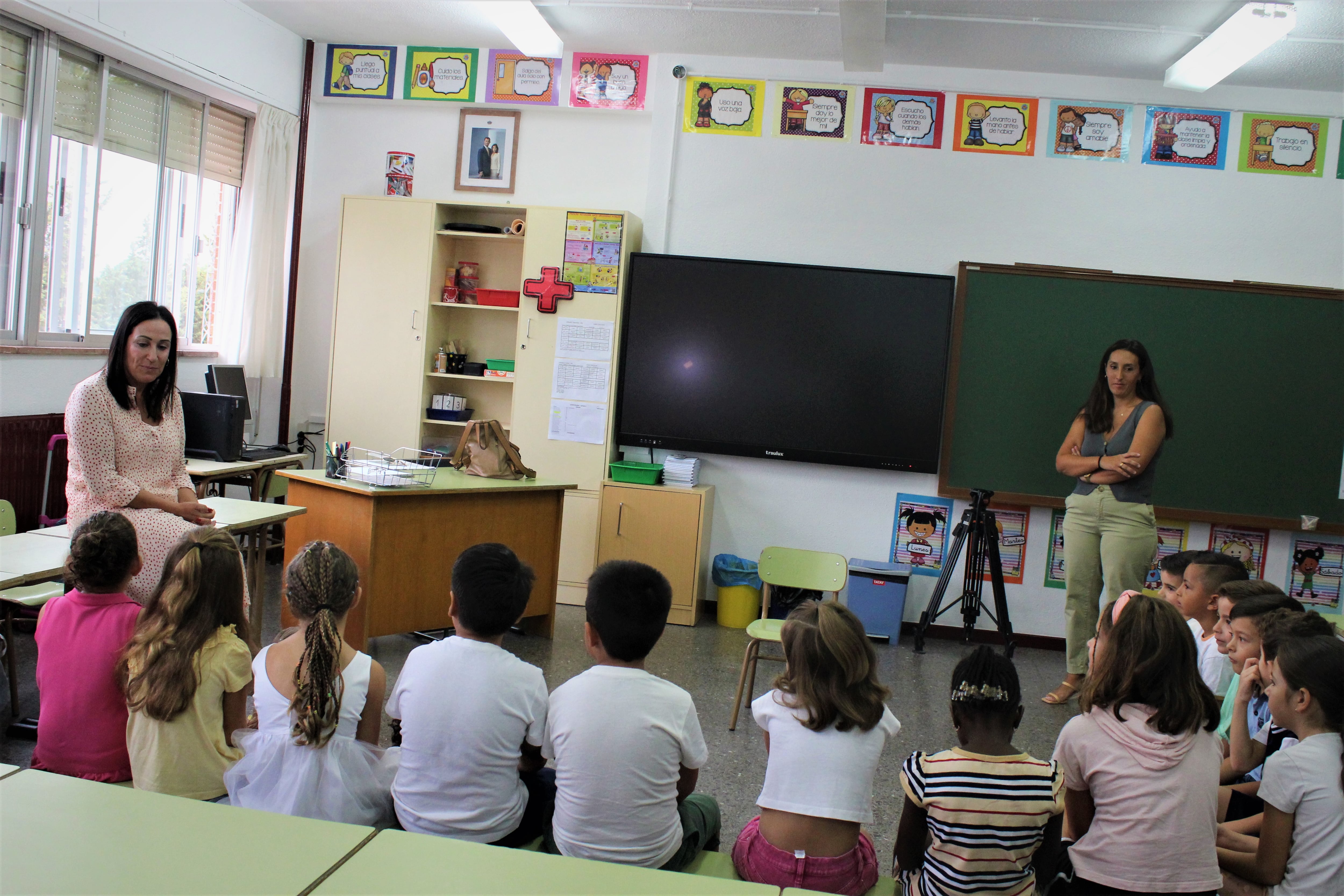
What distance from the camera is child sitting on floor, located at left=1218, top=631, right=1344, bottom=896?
5.98 ft

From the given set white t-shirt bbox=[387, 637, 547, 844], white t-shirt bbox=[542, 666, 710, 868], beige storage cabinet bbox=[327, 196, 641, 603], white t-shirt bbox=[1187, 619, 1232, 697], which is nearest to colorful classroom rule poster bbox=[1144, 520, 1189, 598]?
white t-shirt bbox=[1187, 619, 1232, 697]

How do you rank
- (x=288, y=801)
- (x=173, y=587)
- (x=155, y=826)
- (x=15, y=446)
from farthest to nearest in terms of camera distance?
(x=15, y=446), (x=173, y=587), (x=288, y=801), (x=155, y=826)

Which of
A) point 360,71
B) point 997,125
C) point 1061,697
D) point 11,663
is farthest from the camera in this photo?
point 360,71

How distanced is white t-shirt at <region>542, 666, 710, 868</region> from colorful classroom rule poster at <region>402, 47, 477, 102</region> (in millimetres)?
5074

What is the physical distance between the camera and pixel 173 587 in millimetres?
2092

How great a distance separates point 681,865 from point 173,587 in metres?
1.21

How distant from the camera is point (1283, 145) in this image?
211 inches

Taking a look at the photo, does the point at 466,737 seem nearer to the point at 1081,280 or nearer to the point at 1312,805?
the point at 1312,805

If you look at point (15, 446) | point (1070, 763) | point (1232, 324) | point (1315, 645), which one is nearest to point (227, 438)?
point (15, 446)

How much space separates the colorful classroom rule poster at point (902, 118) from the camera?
5.54 meters

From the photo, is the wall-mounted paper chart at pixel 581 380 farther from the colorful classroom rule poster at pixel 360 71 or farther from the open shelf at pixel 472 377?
the colorful classroom rule poster at pixel 360 71

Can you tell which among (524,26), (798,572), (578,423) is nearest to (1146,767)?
(798,572)

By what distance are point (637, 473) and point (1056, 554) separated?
2413mm

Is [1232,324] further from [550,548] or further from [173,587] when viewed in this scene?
[173,587]
